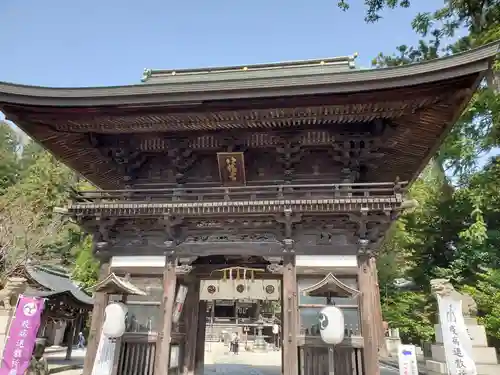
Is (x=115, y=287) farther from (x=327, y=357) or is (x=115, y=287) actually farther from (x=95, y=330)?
(x=327, y=357)

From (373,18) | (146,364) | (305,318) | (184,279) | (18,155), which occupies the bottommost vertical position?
(146,364)

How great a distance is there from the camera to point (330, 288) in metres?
7.68

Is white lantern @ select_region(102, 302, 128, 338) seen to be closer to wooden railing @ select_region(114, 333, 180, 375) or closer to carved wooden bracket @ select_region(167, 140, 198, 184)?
wooden railing @ select_region(114, 333, 180, 375)

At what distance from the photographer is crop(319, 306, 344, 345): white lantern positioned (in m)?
7.28

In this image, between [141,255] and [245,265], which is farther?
[245,265]

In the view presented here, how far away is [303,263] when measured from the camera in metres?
8.38

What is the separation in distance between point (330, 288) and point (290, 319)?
3.82 feet

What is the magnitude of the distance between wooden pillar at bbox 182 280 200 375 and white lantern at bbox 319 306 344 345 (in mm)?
4597

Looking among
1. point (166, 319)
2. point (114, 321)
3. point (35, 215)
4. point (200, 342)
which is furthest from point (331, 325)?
point (35, 215)

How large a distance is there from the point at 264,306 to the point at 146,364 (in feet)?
130

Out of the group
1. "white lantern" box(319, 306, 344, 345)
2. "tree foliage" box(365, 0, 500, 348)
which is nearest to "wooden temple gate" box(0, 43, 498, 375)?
"white lantern" box(319, 306, 344, 345)

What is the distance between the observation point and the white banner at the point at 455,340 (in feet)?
22.7

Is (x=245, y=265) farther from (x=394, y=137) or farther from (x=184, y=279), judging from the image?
(x=394, y=137)

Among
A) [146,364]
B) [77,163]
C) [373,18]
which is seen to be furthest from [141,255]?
[373,18]
